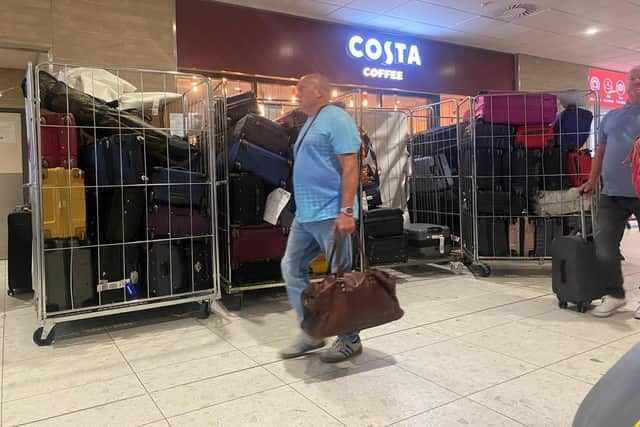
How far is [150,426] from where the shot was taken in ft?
6.48

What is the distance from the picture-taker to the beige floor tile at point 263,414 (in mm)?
1970

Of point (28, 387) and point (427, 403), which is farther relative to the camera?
point (28, 387)

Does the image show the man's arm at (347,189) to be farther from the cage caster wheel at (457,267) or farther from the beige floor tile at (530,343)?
the cage caster wheel at (457,267)

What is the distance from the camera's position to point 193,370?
2.56m

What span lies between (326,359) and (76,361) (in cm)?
139

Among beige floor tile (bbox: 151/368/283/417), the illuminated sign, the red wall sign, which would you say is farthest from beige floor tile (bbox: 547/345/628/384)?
the red wall sign

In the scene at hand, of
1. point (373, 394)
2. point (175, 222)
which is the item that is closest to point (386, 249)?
point (175, 222)

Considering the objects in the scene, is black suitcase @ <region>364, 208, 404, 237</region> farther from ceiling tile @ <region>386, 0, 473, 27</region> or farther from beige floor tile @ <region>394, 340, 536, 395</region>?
ceiling tile @ <region>386, 0, 473, 27</region>

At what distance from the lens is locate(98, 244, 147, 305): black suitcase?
10.7 ft

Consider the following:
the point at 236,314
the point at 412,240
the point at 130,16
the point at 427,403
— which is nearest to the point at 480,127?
the point at 412,240

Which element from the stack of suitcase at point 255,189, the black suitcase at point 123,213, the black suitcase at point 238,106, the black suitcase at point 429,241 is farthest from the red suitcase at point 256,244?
the black suitcase at point 429,241

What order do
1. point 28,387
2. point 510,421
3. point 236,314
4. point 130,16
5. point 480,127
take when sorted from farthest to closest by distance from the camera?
point 130,16, point 480,127, point 236,314, point 28,387, point 510,421

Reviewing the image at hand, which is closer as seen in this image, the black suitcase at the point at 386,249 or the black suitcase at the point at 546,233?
the black suitcase at the point at 386,249

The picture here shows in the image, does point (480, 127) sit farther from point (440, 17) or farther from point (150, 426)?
point (150, 426)
